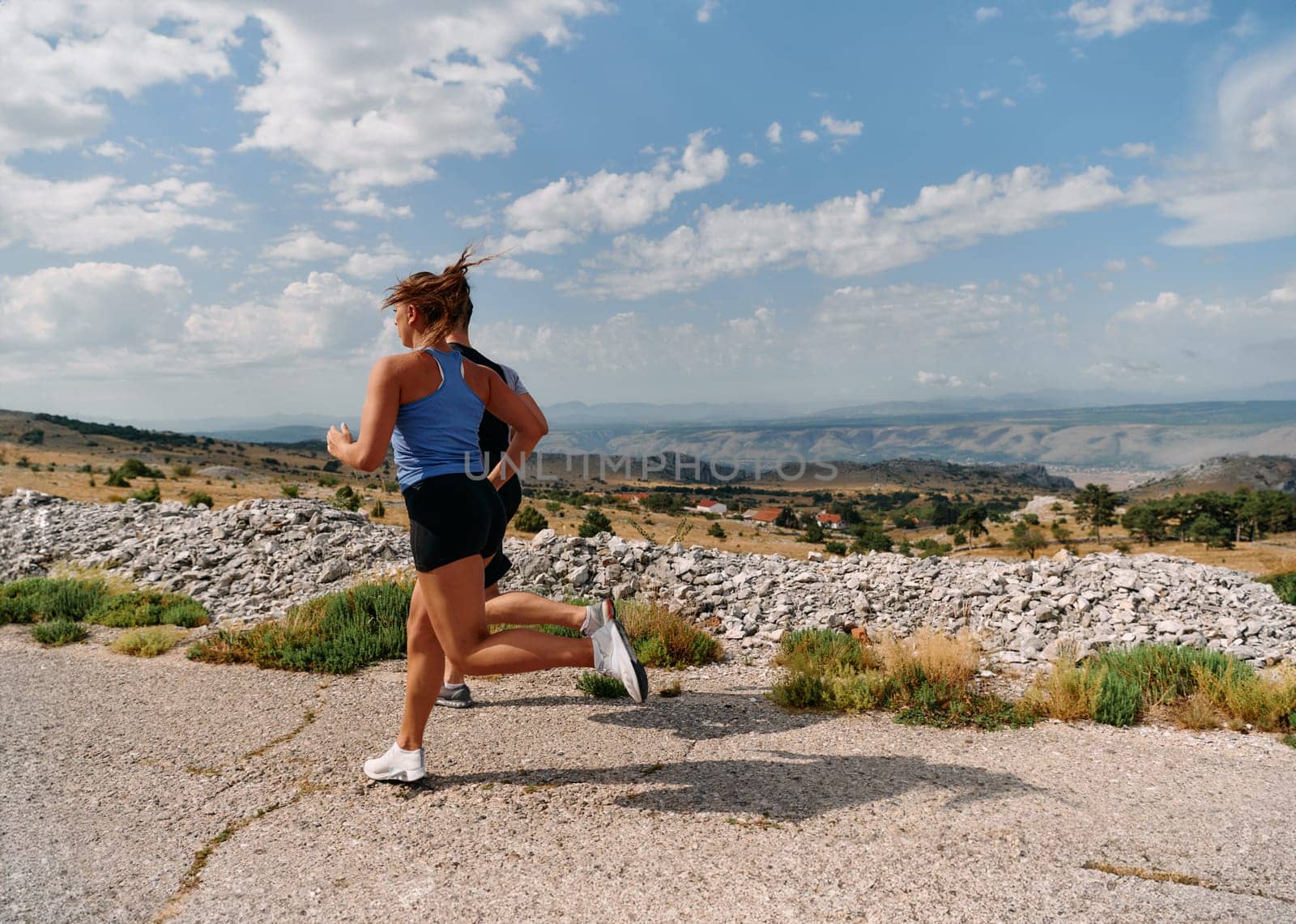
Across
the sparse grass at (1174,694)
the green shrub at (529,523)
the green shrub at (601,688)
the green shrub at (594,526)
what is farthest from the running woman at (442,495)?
the green shrub at (529,523)

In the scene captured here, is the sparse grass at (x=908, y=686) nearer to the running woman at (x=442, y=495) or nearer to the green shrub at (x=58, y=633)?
the running woman at (x=442, y=495)

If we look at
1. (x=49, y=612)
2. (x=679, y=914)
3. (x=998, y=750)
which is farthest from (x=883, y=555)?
(x=49, y=612)

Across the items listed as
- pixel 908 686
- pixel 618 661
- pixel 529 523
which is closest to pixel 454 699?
pixel 618 661

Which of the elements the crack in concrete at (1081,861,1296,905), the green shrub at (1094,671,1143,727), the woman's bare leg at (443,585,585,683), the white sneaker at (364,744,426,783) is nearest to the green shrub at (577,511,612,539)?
the green shrub at (1094,671,1143,727)

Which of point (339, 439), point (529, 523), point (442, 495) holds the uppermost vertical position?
point (339, 439)

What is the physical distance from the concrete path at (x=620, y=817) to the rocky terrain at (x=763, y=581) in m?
2.94

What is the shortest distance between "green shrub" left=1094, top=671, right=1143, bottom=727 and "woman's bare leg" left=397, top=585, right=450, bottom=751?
4.30 meters

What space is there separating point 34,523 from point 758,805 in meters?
14.5

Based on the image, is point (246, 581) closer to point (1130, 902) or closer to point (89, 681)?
point (89, 681)

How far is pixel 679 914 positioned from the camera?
8.82ft

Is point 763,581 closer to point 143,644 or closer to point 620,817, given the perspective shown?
point 620,817

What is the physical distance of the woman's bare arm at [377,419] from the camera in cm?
338

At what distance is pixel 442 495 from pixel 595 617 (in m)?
1.04

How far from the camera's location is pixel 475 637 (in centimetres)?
371
